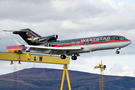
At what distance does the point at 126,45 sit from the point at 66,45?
628 inches

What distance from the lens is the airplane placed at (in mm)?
60688

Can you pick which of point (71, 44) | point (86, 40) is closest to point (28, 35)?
point (71, 44)

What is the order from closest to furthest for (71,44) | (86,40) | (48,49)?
1. (86,40)
2. (71,44)
3. (48,49)

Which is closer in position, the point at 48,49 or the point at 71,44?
the point at 71,44

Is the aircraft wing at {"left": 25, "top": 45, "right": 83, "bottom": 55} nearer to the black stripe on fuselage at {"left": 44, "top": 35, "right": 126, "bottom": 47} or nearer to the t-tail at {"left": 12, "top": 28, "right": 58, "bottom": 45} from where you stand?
the black stripe on fuselage at {"left": 44, "top": 35, "right": 126, "bottom": 47}

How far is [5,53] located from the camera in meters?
91.1

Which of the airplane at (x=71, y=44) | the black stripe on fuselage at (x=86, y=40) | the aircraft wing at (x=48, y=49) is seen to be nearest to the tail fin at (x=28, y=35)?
the airplane at (x=71, y=44)

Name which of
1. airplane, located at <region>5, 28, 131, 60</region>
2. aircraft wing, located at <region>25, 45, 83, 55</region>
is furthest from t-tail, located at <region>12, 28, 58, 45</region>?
aircraft wing, located at <region>25, 45, 83, 55</region>

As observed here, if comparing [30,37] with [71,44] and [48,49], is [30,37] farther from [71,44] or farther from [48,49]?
[71,44]

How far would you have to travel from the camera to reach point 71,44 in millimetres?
66812

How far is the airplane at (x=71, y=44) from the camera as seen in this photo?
60.7 m

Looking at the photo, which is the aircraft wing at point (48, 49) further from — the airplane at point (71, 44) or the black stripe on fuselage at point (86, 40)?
the black stripe on fuselage at point (86, 40)

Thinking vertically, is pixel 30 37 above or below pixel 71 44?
above

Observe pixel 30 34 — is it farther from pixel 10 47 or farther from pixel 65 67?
pixel 65 67
